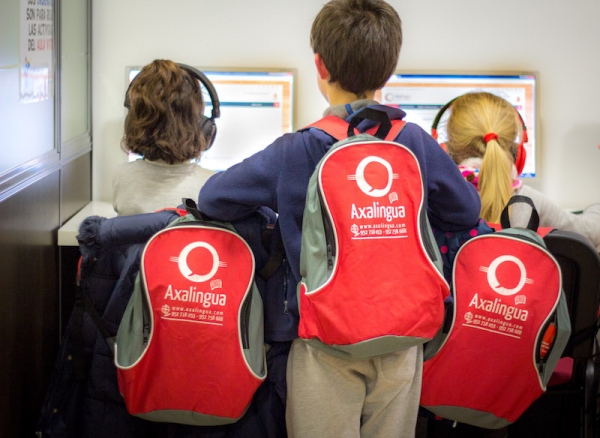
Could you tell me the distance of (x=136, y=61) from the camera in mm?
2445

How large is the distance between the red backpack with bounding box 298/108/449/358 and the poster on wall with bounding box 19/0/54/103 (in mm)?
848

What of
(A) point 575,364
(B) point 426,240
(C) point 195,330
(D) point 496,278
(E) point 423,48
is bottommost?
(A) point 575,364

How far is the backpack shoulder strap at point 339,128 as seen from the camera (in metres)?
1.35

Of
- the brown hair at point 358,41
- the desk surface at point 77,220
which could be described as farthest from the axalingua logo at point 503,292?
the desk surface at point 77,220

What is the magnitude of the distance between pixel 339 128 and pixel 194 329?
1.64ft

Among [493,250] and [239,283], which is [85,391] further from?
[493,250]

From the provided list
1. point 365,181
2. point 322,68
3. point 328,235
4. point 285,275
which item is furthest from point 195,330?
point 322,68

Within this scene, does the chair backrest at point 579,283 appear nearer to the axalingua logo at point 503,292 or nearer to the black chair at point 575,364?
the black chair at point 575,364

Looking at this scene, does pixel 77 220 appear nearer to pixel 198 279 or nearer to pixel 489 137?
pixel 198 279

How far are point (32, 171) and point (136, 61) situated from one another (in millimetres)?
824

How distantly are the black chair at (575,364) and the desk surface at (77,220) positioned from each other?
125 centimetres

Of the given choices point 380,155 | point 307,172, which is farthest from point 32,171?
point 380,155

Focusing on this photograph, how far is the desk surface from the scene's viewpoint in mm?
1947

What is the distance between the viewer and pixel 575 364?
5.46ft
